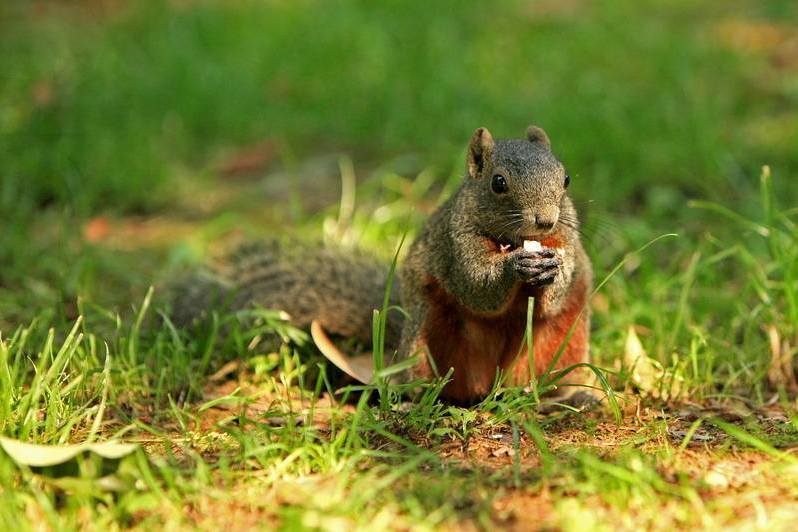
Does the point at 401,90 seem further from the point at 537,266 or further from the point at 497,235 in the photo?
the point at 537,266

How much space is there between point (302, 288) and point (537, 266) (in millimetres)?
1025

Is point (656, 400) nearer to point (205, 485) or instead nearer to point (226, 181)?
point (205, 485)

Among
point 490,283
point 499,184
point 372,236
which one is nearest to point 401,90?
point 372,236

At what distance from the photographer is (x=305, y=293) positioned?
329 cm

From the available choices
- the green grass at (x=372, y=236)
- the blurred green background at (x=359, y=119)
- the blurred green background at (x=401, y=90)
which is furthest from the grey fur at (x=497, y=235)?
the blurred green background at (x=401, y=90)

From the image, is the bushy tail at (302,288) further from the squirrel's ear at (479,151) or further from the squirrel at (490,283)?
the squirrel's ear at (479,151)

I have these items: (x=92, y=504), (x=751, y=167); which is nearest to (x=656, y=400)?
(x=92, y=504)

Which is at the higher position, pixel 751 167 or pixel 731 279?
pixel 751 167

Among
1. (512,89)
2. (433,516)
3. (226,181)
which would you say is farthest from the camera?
(512,89)

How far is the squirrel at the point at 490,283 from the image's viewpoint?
8.74ft

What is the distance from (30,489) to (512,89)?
13.5 ft

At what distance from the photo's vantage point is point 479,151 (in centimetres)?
290

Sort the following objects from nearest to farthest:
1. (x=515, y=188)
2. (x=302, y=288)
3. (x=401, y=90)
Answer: (x=515, y=188)
(x=302, y=288)
(x=401, y=90)

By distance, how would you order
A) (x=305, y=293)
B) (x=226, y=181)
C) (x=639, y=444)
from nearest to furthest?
1. (x=639, y=444)
2. (x=305, y=293)
3. (x=226, y=181)
